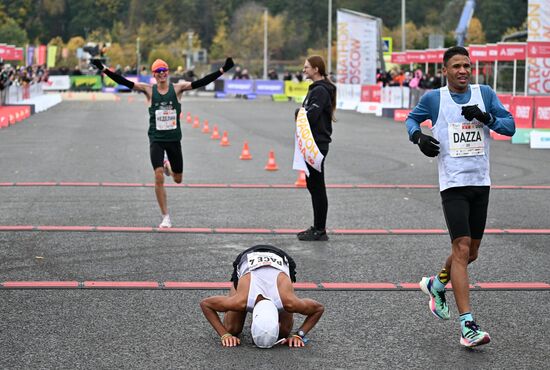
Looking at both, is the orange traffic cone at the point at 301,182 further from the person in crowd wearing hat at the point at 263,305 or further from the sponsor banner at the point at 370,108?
the sponsor banner at the point at 370,108

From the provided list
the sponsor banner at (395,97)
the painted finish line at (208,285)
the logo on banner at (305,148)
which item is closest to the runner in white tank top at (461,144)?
the painted finish line at (208,285)

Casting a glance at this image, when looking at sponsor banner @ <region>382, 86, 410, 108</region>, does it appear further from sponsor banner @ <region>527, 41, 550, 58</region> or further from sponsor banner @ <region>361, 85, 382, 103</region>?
sponsor banner @ <region>527, 41, 550, 58</region>

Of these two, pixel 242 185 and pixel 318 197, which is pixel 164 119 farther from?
pixel 242 185

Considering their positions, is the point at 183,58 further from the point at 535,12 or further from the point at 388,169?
the point at 388,169

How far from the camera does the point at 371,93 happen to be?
1727 inches

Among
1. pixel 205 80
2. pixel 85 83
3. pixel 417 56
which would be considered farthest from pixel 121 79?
pixel 85 83

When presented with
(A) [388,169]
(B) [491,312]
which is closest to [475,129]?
(B) [491,312]

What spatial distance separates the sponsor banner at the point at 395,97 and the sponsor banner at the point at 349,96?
12.5 ft

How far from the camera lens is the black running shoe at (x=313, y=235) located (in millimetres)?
10805

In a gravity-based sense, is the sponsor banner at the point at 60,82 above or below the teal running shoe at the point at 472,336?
above

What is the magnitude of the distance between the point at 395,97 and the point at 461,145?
33892 mm

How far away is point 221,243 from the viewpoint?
414 inches

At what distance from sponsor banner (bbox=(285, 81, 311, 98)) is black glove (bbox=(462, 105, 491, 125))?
5282cm

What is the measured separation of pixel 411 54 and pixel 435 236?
119ft
